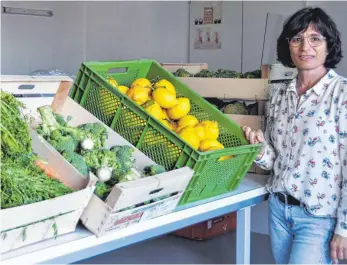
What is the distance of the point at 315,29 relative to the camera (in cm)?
196

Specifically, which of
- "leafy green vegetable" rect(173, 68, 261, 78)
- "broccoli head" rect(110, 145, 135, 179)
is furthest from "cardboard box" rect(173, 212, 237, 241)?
"broccoli head" rect(110, 145, 135, 179)

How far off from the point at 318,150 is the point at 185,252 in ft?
5.70

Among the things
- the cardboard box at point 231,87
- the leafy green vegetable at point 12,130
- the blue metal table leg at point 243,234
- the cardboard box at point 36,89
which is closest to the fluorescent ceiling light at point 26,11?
the cardboard box at point 231,87

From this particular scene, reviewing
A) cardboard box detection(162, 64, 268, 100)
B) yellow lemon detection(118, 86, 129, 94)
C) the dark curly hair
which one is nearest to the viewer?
the dark curly hair

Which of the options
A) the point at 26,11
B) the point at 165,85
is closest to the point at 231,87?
the point at 165,85

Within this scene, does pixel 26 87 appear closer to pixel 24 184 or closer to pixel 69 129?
pixel 69 129

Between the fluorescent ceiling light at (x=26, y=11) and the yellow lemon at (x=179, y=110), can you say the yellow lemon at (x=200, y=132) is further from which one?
the fluorescent ceiling light at (x=26, y=11)

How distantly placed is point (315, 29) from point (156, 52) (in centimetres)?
440

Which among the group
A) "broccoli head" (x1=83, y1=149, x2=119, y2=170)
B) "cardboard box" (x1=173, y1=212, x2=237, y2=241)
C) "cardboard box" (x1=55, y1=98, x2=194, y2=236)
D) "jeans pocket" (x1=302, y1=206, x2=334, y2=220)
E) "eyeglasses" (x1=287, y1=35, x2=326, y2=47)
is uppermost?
"eyeglasses" (x1=287, y1=35, x2=326, y2=47)

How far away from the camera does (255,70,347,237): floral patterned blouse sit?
6.09 ft

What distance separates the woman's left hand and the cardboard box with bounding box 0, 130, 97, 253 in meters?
0.93

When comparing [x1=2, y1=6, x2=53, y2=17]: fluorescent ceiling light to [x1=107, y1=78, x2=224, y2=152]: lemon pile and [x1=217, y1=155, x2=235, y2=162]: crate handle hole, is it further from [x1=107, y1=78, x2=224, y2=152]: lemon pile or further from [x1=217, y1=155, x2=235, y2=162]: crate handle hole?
[x1=217, y1=155, x2=235, y2=162]: crate handle hole

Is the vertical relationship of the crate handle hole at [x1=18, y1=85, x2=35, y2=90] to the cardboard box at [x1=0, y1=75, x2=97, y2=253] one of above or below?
above

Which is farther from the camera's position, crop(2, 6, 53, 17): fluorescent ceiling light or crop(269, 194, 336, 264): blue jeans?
crop(2, 6, 53, 17): fluorescent ceiling light
